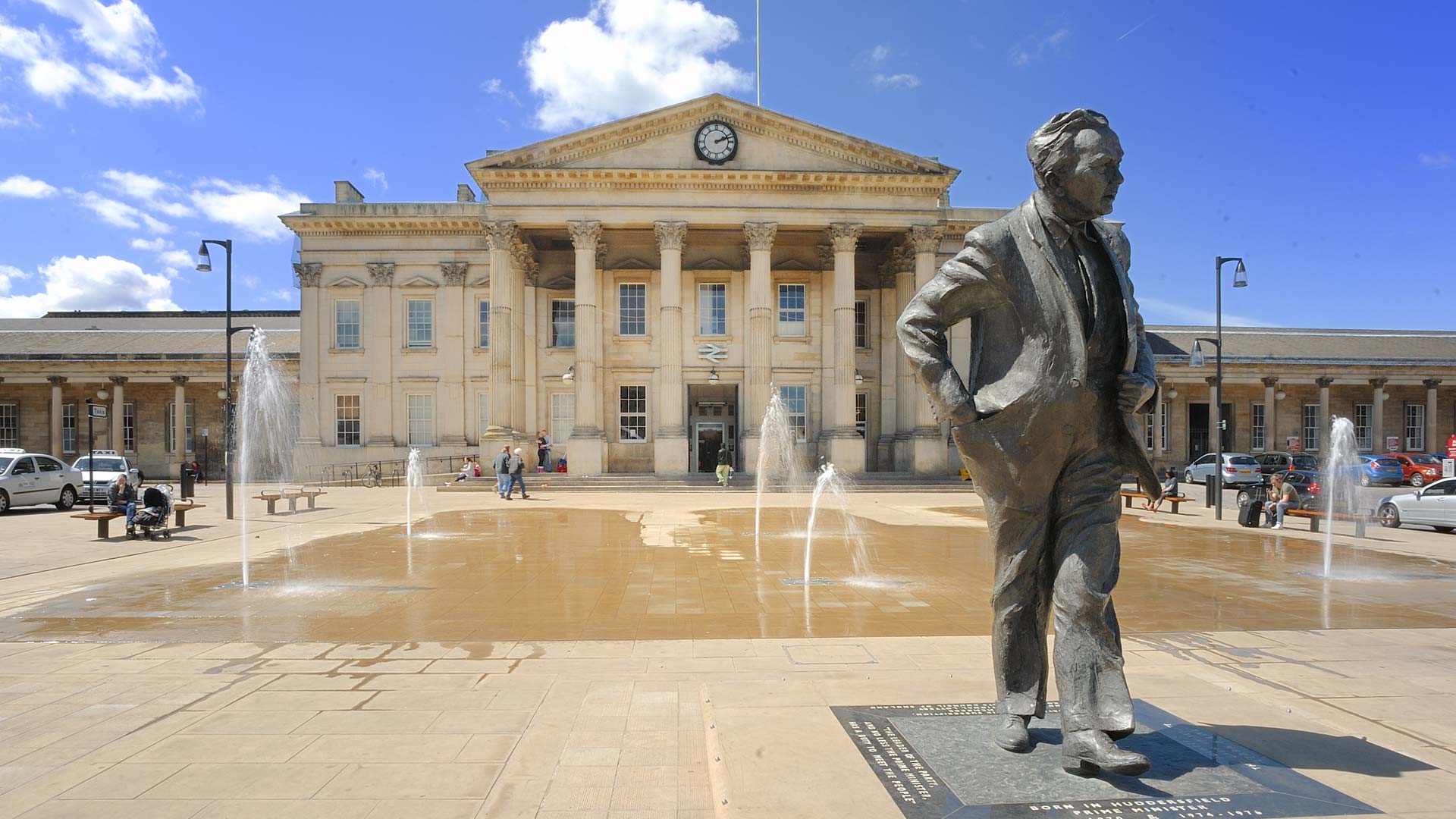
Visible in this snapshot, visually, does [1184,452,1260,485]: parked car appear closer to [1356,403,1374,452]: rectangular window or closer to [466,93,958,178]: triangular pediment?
[1356,403,1374,452]: rectangular window

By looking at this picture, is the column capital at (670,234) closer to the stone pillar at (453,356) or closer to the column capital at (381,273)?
the stone pillar at (453,356)

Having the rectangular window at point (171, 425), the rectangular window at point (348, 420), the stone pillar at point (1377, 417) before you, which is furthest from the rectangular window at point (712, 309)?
the stone pillar at point (1377, 417)

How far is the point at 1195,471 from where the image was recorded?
39.3m

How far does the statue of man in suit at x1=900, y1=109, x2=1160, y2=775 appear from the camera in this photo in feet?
11.7

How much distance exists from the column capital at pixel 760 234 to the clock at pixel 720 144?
3.11 metres

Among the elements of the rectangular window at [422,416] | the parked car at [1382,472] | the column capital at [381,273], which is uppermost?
the column capital at [381,273]

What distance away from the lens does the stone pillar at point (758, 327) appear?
34.5m

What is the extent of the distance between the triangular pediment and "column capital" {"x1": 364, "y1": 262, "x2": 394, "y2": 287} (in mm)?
8597

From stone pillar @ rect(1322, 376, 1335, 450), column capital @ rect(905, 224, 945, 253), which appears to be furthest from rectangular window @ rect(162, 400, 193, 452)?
stone pillar @ rect(1322, 376, 1335, 450)

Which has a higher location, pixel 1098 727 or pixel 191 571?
pixel 1098 727

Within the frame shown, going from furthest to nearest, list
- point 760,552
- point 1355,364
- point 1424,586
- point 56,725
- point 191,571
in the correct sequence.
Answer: point 1355,364
point 760,552
point 191,571
point 1424,586
point 56,725

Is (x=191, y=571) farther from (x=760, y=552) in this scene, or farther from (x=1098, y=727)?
(x=1098, y=727)

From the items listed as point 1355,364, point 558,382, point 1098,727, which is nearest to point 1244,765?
point 1098,727

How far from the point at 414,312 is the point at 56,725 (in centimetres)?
3813
